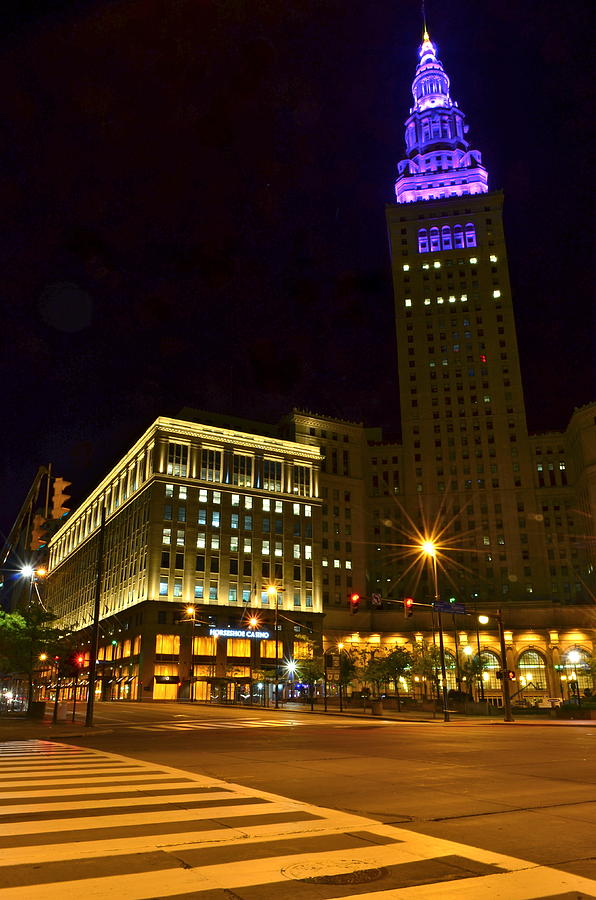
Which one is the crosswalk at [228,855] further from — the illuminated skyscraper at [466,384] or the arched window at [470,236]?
the arched window at [470,236]

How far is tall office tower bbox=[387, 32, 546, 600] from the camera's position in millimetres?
115438

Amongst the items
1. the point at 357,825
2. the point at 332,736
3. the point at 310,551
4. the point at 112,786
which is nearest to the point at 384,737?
the point at 332,736

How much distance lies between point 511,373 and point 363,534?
39.8m

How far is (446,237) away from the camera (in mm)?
133375

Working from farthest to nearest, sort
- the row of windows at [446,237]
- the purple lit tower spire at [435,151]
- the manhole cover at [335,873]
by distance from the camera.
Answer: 1. the purple lit tower spire at [435,151]
2. the row of windows at [446,237]
3. the manhole cover at [335,873]

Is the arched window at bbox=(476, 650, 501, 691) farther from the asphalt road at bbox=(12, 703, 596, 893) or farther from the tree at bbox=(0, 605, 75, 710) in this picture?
the asphalt road at bbox=(12, 703, 596, 893)

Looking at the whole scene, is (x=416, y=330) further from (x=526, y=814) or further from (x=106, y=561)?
(x=526, y=814)

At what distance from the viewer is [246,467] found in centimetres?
10056

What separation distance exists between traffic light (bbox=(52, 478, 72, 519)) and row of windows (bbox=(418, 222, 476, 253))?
13027 centimetres

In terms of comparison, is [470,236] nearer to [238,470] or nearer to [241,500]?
[238,470]

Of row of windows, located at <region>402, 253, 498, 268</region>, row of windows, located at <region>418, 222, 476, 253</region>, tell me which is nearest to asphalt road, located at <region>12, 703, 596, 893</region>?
row of windows, located at <region>402, 253, 498, 268</region>

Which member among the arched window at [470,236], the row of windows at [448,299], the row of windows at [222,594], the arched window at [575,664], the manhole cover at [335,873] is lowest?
the manhole cover at [335,873]

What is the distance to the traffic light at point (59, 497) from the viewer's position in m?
12.3

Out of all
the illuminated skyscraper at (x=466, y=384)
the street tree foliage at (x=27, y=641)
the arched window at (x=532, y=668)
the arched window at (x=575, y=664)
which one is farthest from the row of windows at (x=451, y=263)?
the street tree foliage at (x=27, y=641)
